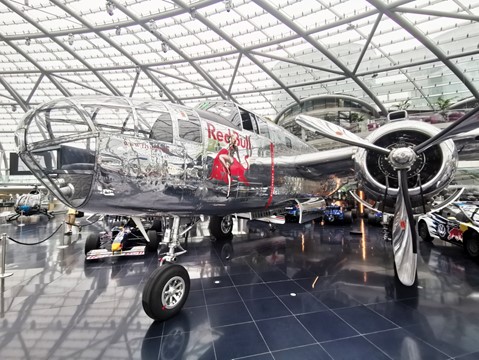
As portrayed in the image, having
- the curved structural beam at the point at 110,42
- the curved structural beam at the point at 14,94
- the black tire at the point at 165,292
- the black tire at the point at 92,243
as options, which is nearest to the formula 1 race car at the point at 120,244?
the black tire at the point at 92,243

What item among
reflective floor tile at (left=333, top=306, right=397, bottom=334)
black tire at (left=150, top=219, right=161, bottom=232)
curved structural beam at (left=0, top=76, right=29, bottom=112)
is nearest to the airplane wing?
reflective floor tile at (left=333, top=306, right=397, bottom=334)

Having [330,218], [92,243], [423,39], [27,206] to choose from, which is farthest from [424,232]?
[27,206]

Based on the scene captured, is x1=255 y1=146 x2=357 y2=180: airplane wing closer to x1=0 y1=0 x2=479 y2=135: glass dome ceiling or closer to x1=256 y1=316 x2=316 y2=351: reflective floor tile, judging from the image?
x1=256 y1=316 x2=316 y2=351: reflective floor tile

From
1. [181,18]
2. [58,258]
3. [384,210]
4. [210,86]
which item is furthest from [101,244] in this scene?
[210,86]

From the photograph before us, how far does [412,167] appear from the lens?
5.19 metres

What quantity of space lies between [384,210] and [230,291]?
13.0 feet

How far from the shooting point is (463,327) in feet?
12.9

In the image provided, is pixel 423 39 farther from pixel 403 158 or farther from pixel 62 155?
pixel 62 155

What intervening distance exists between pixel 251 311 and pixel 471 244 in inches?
284

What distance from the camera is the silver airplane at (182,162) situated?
3371mm

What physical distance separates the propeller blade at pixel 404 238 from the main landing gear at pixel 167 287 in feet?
12.5

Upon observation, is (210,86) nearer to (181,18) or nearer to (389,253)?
(181,18)

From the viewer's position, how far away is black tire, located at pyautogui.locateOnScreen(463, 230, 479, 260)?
720 centimetres

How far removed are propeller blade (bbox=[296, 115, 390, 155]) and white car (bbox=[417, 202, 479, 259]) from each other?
3.22 metres
